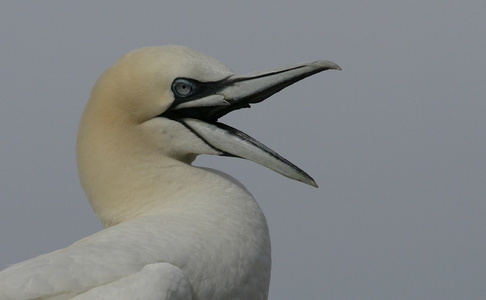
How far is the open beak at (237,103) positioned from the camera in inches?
201

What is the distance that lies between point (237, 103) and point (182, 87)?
13.4 inches

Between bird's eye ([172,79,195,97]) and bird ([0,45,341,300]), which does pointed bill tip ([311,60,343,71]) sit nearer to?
bird ([0,45,341,300])

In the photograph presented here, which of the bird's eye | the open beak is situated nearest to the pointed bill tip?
the open beak

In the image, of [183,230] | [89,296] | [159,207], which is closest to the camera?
[89,296]

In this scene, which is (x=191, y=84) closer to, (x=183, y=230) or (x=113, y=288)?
Result: (x=183, y=230)

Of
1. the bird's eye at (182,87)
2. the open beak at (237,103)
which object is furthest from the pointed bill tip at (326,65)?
the bird's eye at (182,87)

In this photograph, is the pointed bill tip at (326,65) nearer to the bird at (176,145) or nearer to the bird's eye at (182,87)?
the bird at (176,145)

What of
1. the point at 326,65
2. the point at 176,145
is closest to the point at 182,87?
the point at 176,145

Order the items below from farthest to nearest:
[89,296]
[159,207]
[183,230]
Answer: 1. [159,207]
2. [183,230]
3. [89,296]

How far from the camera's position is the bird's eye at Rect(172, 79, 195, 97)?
5055 mm

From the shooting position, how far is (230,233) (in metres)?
4.72

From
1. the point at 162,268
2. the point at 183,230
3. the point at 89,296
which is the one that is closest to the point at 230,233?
the point at 183,230

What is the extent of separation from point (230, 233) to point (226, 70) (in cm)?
102

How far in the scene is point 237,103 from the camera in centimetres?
519
